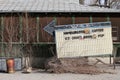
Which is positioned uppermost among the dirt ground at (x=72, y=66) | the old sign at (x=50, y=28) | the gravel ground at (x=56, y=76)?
the old sign at (x=50, y=28)

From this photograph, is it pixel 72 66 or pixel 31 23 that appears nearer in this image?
pixel 72 66

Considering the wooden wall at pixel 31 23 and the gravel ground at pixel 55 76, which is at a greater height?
the wooden wall at pixel 31 23

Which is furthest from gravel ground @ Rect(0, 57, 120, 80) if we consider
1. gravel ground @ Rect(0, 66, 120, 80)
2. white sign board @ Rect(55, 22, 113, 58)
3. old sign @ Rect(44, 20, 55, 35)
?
old sign @ Rect(44, 20, 55, 35)

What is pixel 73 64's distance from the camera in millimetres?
17000

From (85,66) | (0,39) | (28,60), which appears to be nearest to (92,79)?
(85,66)

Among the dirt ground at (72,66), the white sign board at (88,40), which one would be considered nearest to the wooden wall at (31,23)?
the white sign board at (88,40)

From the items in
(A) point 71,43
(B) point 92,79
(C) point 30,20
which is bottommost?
(B) point 92,79

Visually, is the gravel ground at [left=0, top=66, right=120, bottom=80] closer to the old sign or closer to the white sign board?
the white sign board

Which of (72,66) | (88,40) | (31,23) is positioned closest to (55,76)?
(72,66)

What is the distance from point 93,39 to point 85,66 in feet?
5.01

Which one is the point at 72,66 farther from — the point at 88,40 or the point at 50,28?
the point at 50,28

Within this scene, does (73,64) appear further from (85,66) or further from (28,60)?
(28,60)

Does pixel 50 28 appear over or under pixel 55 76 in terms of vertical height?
over

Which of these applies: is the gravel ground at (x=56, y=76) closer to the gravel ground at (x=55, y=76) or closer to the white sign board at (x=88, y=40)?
the gravel ground at (x=55, y=76)
